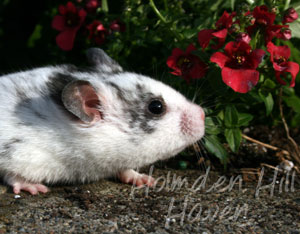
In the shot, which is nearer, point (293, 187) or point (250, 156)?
point (293, 187)

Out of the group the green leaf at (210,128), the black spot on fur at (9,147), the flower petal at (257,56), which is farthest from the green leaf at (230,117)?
the black spot on fur at (9,147)

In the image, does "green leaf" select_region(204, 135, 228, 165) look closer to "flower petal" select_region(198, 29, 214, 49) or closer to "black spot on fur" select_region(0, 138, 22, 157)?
"flower petal" select_region(198, 29, 214, 49)

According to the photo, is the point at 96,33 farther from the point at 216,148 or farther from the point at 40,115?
the point at 216,148

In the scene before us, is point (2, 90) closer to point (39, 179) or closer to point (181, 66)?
point (39, 179)

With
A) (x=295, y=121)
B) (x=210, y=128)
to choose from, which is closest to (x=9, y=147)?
(x=210, y=128)

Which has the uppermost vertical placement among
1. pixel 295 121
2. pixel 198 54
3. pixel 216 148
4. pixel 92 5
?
pixel 92 5

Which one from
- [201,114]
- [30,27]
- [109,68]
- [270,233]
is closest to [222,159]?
[201,114]
